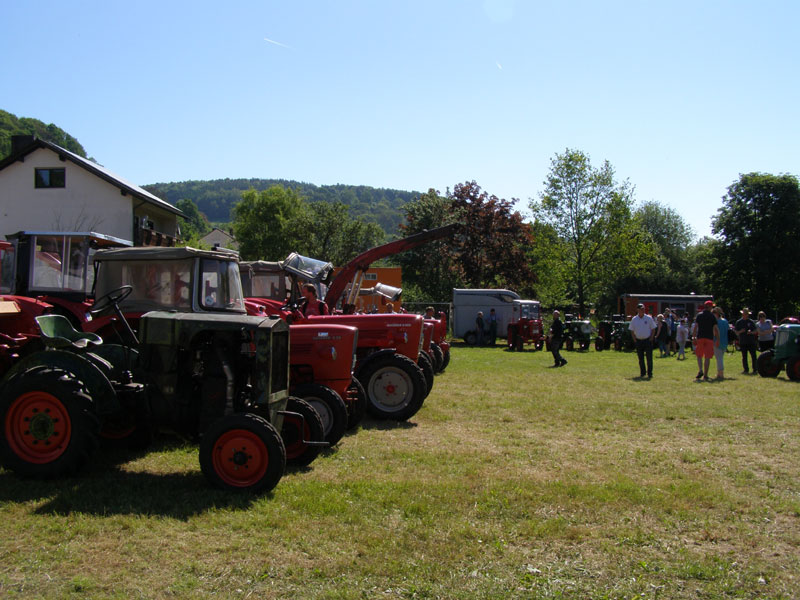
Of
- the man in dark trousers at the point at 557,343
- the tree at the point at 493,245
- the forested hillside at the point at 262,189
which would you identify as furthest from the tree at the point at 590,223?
the forested hillside at the point at 262,189

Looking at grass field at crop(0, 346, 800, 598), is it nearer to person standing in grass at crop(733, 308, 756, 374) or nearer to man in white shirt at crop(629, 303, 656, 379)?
man in white shirt at crop(629, 303, 656, 379)

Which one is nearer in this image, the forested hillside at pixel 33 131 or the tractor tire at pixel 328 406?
the tractor tire at pixel 328 406

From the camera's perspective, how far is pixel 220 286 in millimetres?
7305

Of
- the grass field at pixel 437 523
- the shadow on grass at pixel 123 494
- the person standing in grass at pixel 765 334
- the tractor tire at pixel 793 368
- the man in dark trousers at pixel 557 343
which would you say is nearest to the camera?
the grass field at pixel 437 523

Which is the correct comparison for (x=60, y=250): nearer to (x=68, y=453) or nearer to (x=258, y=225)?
(x=68, y=453)

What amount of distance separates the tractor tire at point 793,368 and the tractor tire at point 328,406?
477 inches

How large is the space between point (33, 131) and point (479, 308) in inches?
1884

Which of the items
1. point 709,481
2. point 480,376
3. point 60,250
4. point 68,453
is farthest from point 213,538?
point 480,376

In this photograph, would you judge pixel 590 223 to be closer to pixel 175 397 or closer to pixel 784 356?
pixel 784 356

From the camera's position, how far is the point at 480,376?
14.8 meters

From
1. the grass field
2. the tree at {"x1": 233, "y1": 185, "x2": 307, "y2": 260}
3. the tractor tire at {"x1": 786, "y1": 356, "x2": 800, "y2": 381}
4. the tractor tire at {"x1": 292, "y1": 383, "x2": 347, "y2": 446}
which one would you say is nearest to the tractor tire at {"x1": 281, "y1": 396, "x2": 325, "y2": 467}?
the grass field

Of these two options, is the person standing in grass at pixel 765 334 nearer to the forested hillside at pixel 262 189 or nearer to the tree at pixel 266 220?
the tree at pixel 266 220

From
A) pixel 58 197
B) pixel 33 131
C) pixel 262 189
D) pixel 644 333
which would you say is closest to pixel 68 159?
pixel 58 197

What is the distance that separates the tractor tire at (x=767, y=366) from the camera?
611 inches
